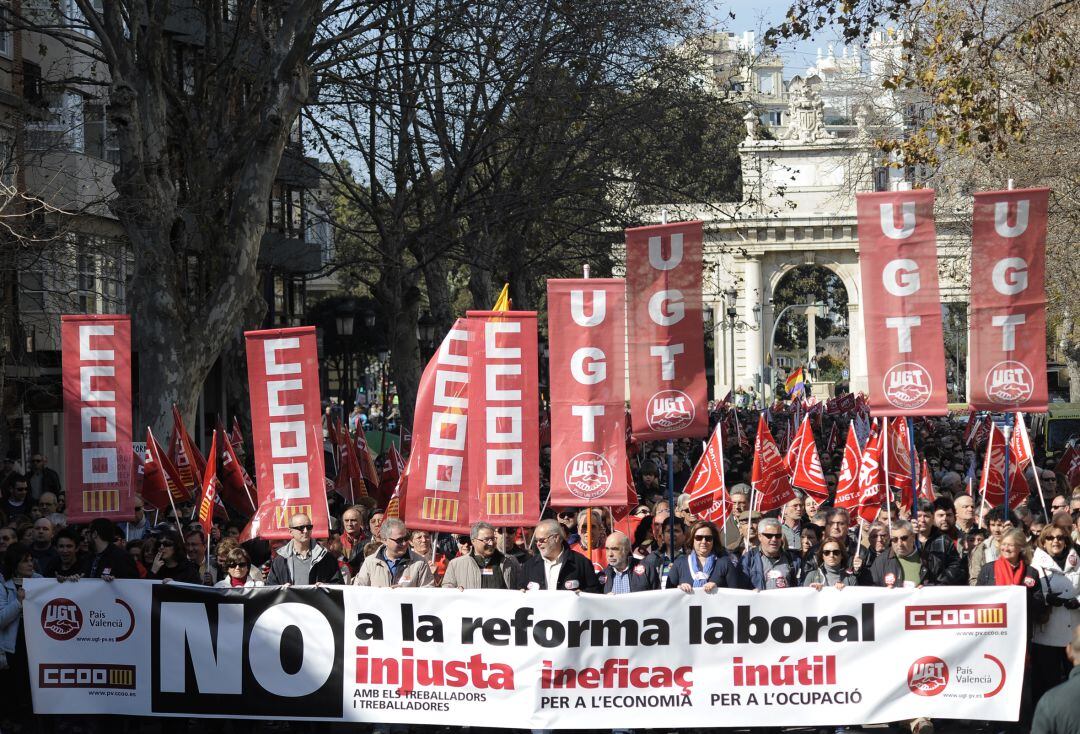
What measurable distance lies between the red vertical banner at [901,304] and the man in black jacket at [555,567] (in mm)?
2448

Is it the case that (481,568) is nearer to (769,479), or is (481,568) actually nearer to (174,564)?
(174,564)

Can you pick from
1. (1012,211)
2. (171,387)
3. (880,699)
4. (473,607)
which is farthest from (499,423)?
(171,387)

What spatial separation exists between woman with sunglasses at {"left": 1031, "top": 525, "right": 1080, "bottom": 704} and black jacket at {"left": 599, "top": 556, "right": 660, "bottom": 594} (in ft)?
7.72

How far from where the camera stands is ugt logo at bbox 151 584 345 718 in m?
10.0

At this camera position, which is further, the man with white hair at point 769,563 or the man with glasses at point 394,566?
the man with glasses at point 394,566

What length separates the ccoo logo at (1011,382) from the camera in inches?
444

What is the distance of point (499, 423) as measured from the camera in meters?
10.8

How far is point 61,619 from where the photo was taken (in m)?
10.3

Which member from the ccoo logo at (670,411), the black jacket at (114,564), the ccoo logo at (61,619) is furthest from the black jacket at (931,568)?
the ccoo logo at (61,619)

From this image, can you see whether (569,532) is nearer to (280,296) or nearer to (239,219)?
(239,219)

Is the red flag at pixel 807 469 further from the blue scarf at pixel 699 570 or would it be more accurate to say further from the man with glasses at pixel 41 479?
the man with glasses at pixel 41 479

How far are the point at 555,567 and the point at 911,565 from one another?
2.33 m

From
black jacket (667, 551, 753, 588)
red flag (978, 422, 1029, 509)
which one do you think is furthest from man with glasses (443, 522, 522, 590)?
red flag (978, 422, 1029, 509)

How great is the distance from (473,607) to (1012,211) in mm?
4582
